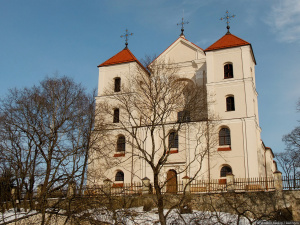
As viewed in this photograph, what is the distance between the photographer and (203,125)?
26.4 meters

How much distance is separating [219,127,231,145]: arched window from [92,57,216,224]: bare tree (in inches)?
48.8

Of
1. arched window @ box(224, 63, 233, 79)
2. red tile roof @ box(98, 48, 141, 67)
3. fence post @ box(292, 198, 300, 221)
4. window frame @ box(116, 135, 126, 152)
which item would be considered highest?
red tile roof @ box(98, 48, 141, 67)

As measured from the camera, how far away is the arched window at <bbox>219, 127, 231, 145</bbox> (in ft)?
91.9

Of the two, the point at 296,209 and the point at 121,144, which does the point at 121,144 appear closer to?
the point at 121,144

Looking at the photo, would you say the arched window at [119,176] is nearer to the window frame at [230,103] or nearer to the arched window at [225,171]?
the arched window at [225,171]

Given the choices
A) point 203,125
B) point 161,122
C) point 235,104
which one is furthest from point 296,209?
point 235,104

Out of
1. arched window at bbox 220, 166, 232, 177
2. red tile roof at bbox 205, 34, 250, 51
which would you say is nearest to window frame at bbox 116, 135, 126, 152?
arched window at bbox 220, 166, 232, 177

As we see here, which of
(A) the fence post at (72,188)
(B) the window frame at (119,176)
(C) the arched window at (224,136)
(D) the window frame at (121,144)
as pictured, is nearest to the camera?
(A) the fence post at (72,188)

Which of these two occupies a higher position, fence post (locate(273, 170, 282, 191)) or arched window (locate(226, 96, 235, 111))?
arched window (locate(226, 96, 235, 111))

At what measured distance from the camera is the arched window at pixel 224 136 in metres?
28.0

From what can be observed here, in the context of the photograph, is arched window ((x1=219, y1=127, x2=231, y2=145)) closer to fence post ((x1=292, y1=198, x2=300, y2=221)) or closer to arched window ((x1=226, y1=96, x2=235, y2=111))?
arched window ((x1=226, y1=96, x2=235, y2=111))

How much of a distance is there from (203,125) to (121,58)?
36.9 ft

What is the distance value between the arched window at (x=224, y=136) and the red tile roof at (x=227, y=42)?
690cm

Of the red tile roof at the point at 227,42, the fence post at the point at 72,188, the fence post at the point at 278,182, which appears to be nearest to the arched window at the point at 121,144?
the red tile roof at the point at 227,42
